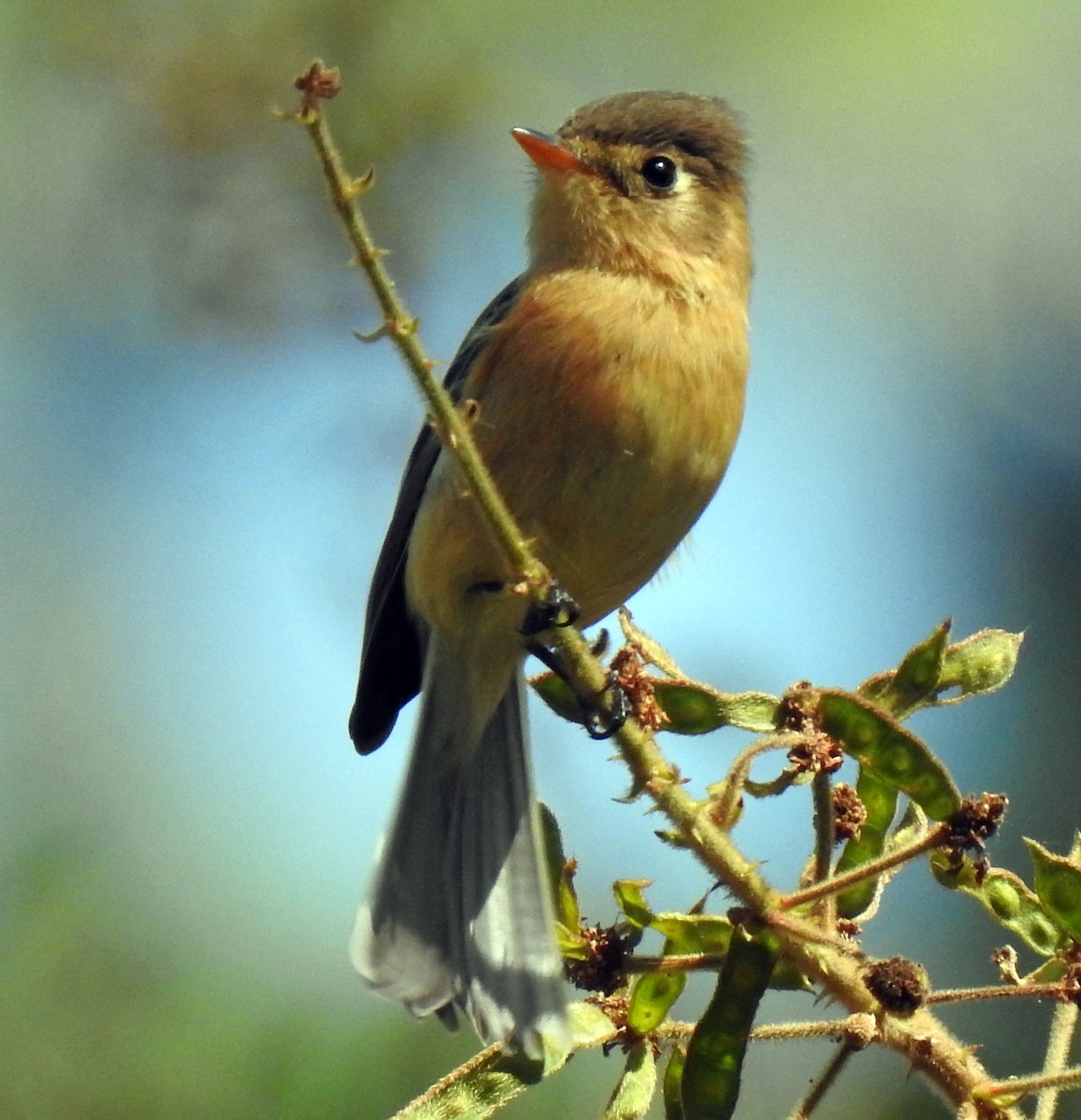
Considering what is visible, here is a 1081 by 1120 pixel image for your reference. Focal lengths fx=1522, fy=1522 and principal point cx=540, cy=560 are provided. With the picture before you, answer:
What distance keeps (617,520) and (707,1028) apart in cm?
194

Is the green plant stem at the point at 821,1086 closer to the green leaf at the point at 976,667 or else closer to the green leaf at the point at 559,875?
the green leaf at the point at 559,875

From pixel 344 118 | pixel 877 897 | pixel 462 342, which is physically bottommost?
pixel 877 897

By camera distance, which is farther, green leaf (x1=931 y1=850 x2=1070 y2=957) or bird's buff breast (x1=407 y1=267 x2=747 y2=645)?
bird's buff breast (x1=407 y1=267 x2=747 y2=645)

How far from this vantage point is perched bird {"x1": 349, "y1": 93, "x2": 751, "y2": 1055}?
3652 millimetres

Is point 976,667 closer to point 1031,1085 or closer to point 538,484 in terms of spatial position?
point 1031,1085

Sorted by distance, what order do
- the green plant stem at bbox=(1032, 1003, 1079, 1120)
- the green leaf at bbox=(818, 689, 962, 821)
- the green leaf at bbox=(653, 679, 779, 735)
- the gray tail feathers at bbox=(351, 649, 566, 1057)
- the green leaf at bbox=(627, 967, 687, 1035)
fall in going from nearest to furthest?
the green plant stem at bbox=(1032, 1003, 1079, 1120) < the green leaf at bbox=(818, 689, 962, 821) < the green leaf at bbox=(627, 967, 687, 1035) < the green leaf at bbox=(653, 679, 779, 735) < the gray tail feathers at bbox=(351, 649, 566, 1057)

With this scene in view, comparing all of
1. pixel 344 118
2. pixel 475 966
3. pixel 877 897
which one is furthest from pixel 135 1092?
pixel 344 118

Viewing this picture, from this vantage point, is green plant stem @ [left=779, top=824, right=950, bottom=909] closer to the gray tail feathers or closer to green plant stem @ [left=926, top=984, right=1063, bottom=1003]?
green plant stem @ [left=926, top=984, right=1063, bottom=1003]

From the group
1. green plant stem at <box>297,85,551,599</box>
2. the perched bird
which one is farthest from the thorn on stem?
the perched bird

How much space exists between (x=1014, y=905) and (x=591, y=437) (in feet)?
5.81

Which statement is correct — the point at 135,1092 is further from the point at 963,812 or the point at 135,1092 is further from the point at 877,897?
the point at 963,812

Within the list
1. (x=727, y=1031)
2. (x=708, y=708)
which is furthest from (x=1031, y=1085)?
(x=708, y=708)

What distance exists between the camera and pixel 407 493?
14.1ft

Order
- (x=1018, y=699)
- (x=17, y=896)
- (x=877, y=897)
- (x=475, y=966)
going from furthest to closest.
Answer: (x=1018, y=699), (x=17, y=896), (x=475, y=966), (x=877, y=897)
